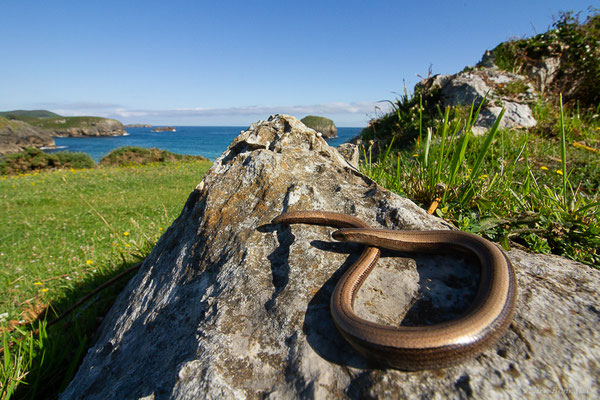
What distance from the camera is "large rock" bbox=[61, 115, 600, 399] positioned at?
1.33 meters

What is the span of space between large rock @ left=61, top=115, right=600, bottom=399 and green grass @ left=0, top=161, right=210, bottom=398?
65 centimetres

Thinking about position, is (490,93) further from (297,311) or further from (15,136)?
(15,136)

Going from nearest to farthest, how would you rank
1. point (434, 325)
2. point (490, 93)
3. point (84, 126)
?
point (434, 325)
point (490, 93)
point (84, 126)

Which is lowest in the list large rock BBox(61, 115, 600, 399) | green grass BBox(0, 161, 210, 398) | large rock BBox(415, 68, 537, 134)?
green grass BBox(0, 161, 210, 398)

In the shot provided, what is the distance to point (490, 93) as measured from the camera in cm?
813

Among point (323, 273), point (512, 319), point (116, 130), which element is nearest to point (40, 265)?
point (323, 273)

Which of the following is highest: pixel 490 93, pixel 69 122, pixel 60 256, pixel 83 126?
pixel 490 93

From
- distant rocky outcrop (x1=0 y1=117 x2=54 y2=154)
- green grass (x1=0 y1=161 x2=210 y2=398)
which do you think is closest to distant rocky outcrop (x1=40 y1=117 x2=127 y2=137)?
distant rocky outcrop (x1=0 y1=117 x2=54 y2=154)

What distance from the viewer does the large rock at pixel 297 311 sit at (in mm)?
1328

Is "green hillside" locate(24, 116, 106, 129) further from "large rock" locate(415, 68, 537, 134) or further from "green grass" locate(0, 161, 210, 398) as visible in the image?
"large rock" locate(415, 68, 537, 134)

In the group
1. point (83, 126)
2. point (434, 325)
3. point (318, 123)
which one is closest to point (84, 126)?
point (83, 126)

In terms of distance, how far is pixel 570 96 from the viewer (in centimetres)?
949

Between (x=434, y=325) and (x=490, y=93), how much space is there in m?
8.66

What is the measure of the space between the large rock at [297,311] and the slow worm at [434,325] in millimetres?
66
